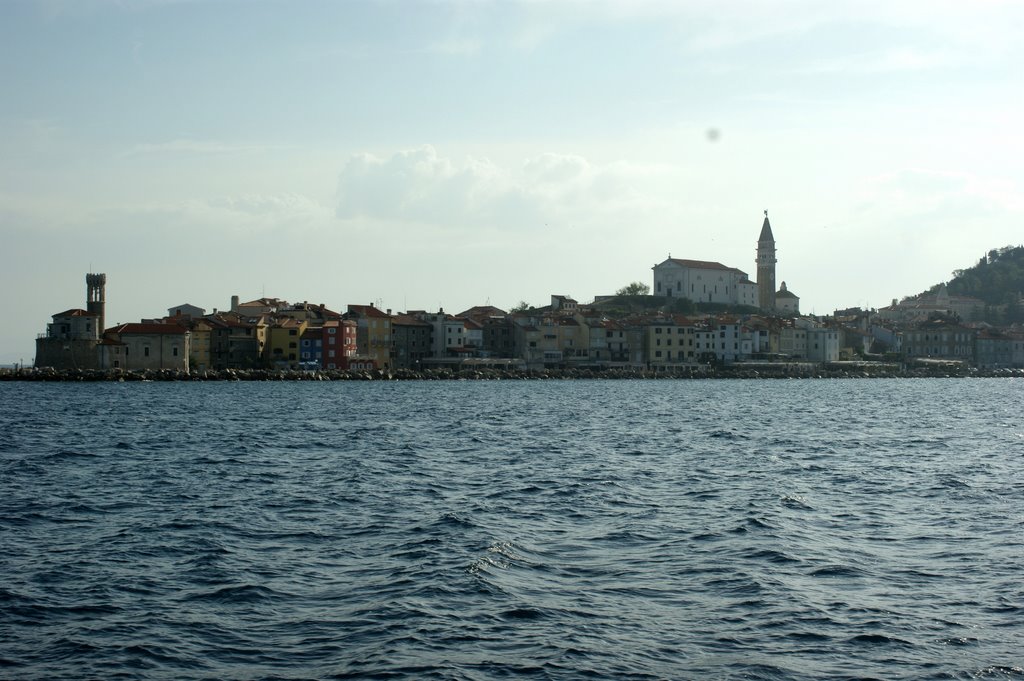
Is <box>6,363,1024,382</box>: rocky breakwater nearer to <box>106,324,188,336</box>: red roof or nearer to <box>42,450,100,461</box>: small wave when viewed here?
<box>106,324,188,336</box>: red roof

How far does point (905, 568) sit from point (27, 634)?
359 inches

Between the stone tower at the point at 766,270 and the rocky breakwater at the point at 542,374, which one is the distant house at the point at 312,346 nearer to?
the rocky breakwater at the point at 542,374

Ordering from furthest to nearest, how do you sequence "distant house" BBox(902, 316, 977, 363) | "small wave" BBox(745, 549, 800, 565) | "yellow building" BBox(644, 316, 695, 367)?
"distant house" BBox(902, 316, 977, 363), "yellow building" BBox(644, 316, 695, 367), "small wave" BBox(745, 549, 800, 565)

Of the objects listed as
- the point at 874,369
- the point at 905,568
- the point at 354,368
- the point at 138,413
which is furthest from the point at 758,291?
the point at 905,568

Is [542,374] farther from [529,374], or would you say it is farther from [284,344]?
[284,344]

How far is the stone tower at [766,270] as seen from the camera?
13000cm

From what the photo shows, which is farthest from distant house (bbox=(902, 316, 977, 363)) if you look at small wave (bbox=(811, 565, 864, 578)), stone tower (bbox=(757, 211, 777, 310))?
small wave (bbox=(811, 565, 864, 578))

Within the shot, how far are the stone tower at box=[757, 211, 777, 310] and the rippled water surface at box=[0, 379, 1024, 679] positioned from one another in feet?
335

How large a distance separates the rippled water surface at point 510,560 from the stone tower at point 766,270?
102037 millimetres

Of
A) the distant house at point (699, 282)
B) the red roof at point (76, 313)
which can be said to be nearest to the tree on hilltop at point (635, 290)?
the distant house at point (699, 282)

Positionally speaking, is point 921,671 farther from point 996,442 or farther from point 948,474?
point 996,442

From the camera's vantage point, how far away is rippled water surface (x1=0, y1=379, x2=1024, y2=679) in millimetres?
9750

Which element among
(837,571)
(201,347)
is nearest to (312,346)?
(201,347)

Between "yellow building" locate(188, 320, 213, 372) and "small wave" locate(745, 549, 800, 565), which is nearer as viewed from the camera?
"small wave" locate(745, 549, 800, 565)
